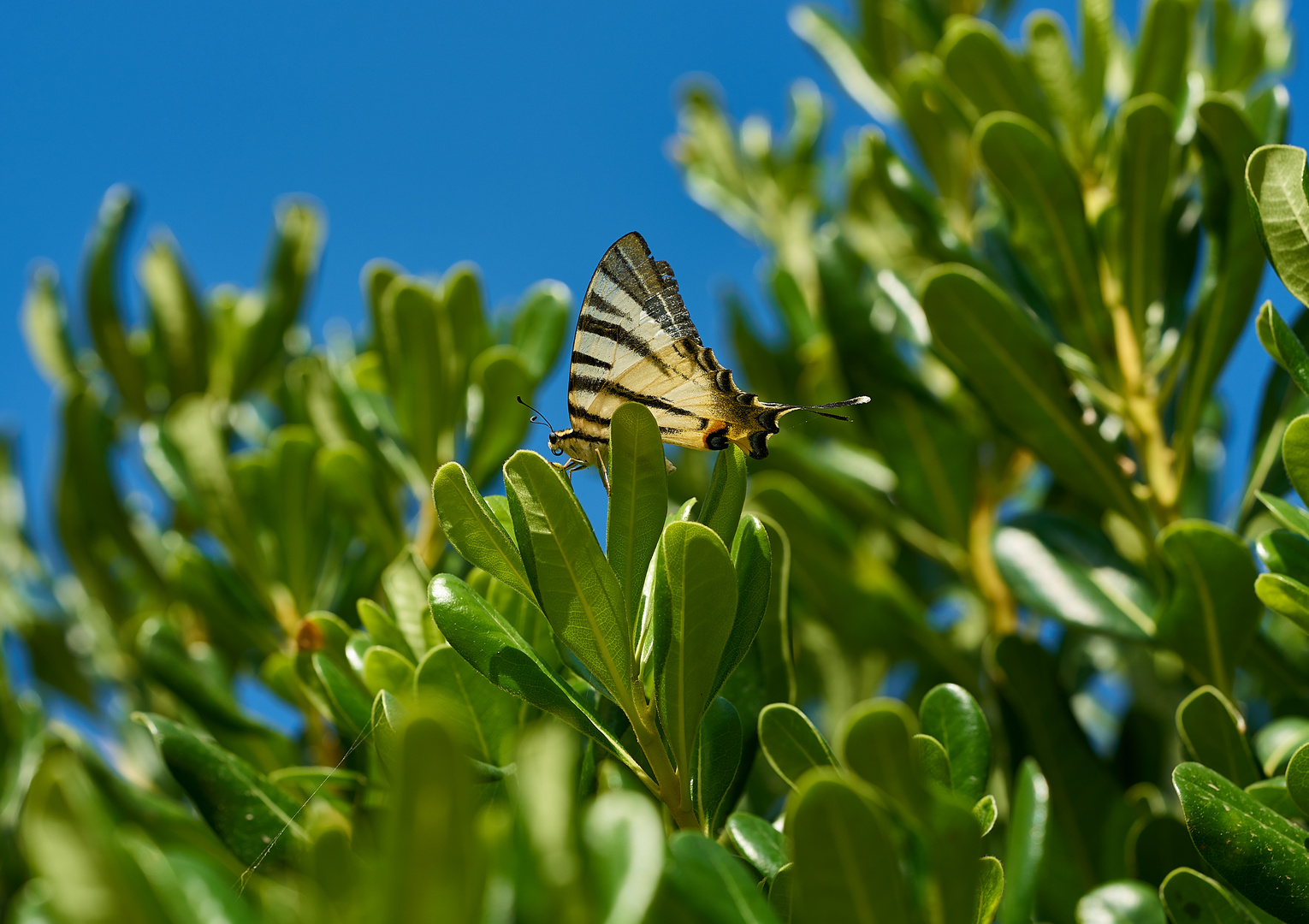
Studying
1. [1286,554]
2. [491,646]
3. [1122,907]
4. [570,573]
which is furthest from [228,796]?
[1286,554]

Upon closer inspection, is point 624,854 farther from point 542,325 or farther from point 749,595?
point 542,325

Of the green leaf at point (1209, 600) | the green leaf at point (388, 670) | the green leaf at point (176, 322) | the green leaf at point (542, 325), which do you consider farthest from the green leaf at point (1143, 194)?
the green leaf at point (176, 322)

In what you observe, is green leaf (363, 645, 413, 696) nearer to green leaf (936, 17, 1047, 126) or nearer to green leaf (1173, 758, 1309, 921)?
green leaf (1173, 758, 1309, 921)

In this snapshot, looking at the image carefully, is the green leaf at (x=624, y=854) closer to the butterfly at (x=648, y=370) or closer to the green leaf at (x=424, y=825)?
the green leaf at (x=424, y=825)

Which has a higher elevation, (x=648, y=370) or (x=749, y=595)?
(x=648, y=370)

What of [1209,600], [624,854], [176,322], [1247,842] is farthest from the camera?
[176,322]

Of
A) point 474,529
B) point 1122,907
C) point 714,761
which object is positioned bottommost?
point 1122,907

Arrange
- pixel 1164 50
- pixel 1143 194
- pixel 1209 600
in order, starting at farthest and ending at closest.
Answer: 1. pixel 1164 50
2. pixel 1143 194
3. pixel 1209 600
